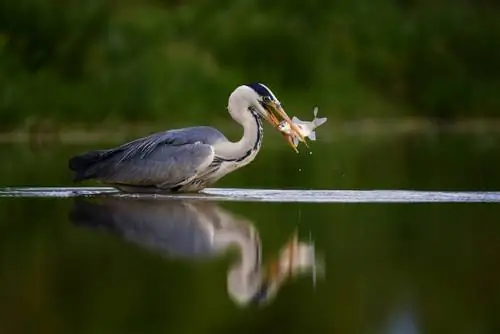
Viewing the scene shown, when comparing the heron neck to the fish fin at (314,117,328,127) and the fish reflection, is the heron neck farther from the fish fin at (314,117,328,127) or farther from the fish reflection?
the fish reflection

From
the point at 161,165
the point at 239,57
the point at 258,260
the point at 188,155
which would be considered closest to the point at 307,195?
the point at 188,155

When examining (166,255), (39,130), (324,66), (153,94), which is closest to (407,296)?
(166,255)

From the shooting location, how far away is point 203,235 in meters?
8.43

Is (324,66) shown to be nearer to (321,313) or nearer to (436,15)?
(436,15)

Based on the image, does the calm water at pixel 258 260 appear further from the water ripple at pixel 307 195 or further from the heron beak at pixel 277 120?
the heron beak at pixel 277 120

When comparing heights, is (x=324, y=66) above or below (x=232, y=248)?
above

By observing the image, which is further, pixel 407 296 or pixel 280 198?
pixel 280 198

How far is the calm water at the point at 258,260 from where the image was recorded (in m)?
5.77

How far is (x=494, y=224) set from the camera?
8.91m

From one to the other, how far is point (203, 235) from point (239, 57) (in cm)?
1632

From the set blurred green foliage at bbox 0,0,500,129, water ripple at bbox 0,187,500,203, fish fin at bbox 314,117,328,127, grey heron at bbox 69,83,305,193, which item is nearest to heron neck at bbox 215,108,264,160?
grey heron at bbox 69,83,305,193

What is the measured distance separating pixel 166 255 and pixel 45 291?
124 cm

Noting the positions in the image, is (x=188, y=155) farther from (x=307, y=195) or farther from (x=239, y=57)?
(x=239, y=57)

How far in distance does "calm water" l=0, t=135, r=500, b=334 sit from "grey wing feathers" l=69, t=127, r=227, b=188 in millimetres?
174
